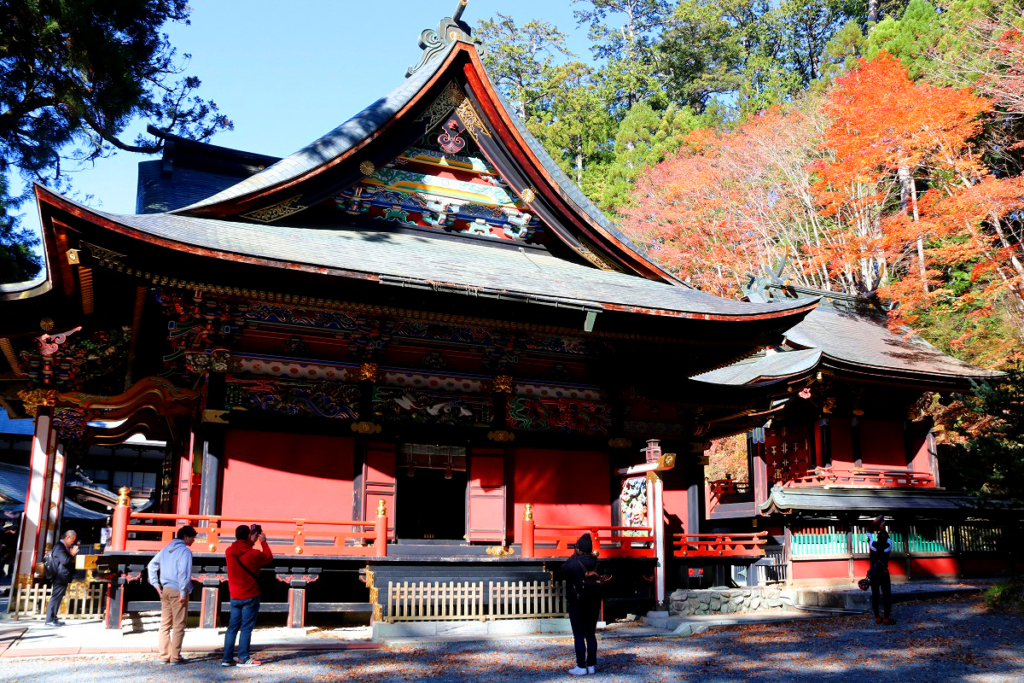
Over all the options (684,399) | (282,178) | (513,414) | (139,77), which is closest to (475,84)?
(282,178)

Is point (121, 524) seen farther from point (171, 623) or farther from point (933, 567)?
point (933, 567)

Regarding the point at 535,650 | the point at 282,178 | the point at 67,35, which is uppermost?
the point at 67,35

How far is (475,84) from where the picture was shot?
14805 millimetres

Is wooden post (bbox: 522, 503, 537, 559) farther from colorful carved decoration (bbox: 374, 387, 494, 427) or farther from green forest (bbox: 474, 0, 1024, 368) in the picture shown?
green forest (bbox: 474, 0, 1024, 368)

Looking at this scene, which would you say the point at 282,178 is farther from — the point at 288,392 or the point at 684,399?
the point at 684,399

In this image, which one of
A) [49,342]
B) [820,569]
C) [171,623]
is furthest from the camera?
[820,569]

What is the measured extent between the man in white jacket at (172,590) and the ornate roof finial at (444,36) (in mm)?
9913

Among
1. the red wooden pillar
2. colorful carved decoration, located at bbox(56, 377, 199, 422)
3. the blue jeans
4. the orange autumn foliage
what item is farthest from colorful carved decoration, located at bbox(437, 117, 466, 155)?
the orange autumn foliage

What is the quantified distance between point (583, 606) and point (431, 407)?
5749mm

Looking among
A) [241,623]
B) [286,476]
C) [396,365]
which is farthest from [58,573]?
[396,365]

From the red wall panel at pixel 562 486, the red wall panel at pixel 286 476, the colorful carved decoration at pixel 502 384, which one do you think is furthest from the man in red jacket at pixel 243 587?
the red wall panel at pixel 562 486

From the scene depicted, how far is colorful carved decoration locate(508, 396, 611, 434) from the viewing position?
47.0 feet

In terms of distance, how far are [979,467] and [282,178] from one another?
11910 millimetres

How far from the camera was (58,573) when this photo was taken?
39.7 ft
